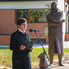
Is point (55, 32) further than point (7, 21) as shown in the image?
No

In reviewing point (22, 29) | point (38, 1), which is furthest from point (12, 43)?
point (38, 1)

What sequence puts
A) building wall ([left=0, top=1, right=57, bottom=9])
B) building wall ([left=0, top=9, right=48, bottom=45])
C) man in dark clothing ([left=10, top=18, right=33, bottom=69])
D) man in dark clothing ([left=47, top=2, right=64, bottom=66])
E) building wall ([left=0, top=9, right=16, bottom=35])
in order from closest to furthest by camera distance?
1. man in dark clothing ([left=10, top=18, right=33, bottom=69])
2. man in dark clothing ([left=47, top=2, right=64, bottom=66])
3. building wall ([left=0, top=1, right=57, bottom=9])
4. building wall ([left=0, top=9, right=48, bottom=45])
5. building wall ([left=0, top=9, right=16, bottom=35])

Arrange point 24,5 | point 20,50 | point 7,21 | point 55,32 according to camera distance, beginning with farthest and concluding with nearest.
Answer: point 7,21 → point 24,5 → point 55,32 → point 20,50

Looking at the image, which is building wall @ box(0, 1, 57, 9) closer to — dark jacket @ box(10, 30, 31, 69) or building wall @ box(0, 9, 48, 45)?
building wall @ box(0, 9, 48, 45)

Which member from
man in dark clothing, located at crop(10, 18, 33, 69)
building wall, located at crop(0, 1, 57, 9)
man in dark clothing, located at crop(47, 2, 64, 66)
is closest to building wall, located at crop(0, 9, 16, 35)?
building wall, located at crop(0, 1, 57, 9)

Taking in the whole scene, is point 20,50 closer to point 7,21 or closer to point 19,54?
point 19,54

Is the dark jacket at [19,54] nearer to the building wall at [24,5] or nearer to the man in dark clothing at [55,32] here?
the man in dark clothing at [55,32]

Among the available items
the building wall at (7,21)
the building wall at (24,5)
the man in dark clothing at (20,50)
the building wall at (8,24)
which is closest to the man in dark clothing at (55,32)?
the man in dark clothing at (20,50)

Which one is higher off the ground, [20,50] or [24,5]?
[24,5]

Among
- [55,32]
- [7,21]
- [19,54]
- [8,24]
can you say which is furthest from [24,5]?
[19,54]

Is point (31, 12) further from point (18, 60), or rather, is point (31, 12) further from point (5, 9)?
point (18, 60)

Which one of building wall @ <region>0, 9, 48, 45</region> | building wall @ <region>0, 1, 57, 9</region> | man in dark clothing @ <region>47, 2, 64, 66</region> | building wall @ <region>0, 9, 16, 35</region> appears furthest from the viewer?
building wall @ <region>0, 9, 16, 35</region>

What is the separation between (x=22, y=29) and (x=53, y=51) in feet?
7.93

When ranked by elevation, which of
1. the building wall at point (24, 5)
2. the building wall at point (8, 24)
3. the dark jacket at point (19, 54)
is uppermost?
the building wall at point (24, 5)
